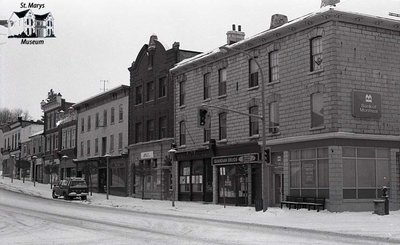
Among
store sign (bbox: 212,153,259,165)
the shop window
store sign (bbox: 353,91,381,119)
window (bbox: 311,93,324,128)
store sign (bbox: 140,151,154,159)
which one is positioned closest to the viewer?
store sign (bbox: 353,91,381,119)

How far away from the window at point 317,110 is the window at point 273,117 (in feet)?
9.91

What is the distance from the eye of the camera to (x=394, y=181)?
29.8 m

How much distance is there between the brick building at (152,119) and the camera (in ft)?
144

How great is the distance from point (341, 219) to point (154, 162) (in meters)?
23.5

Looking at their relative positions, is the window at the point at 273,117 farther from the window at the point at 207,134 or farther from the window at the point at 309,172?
the window at the point at 207,134

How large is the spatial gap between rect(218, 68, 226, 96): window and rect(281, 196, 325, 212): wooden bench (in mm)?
9805

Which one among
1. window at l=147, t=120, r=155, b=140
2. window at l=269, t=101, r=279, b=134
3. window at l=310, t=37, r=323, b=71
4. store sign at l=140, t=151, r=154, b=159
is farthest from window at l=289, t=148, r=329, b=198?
window at l=147, t=120, r=155, b=140

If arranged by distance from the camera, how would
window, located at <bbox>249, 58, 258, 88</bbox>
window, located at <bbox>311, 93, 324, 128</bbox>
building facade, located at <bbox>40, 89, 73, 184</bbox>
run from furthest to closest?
building facade, located at <bbox>40, 89, 73, 184</bbox>
window, located at <bbox>249, 58, 258, 88</bbox>
window, located at <bbox>311, 93, 324, 128</bbox>

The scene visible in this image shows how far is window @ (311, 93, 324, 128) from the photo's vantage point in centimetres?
2908

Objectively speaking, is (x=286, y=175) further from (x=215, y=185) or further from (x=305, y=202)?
(x=215, y=185)

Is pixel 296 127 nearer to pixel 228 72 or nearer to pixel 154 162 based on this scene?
pixel 228 72

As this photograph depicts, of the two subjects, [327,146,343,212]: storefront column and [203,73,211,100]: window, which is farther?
[203,73,211,100]: window

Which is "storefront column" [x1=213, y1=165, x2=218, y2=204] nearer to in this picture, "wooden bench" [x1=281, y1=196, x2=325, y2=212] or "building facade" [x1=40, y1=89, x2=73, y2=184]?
"wooden bench" [x1=281, y1=196, x2=325, y2=212]

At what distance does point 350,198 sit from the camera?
28469mm
